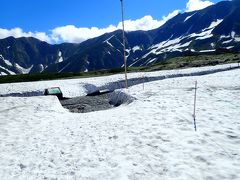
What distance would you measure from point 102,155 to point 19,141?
17.6ft

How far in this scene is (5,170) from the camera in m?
11.5

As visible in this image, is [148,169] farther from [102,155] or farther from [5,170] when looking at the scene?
[5,170]

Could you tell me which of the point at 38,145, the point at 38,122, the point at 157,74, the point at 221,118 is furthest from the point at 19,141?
the point at 157,74

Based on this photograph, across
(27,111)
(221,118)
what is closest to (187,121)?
(221,118)

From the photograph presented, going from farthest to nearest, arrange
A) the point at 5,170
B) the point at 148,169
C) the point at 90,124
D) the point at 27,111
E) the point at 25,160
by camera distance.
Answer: the point at 27,111
the point at 90,124
the point at 25,160
the point at 5,170
the point at 148,169

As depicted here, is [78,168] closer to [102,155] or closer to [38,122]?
[102,155]

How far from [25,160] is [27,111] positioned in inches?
446

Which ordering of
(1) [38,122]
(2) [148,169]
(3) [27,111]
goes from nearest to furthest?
1. (2) [148,169]
2. (1) [38,122]
3. (3) [27,111]

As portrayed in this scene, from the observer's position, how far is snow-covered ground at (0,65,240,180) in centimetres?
1047

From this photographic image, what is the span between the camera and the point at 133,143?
1305cm

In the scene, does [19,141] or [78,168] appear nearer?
[78,168]

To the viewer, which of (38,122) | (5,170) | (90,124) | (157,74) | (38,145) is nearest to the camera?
(5,170)

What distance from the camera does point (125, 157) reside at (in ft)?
38.1

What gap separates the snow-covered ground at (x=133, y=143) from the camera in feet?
34.3
